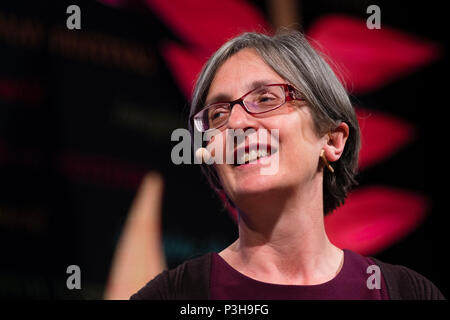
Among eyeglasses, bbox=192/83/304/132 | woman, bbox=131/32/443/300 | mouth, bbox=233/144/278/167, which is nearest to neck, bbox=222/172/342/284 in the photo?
woman, bbox=131/32/443/300

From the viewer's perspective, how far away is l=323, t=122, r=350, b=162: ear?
1.35 meters

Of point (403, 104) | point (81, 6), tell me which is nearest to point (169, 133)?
point (81, 6)

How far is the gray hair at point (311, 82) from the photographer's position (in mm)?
1300

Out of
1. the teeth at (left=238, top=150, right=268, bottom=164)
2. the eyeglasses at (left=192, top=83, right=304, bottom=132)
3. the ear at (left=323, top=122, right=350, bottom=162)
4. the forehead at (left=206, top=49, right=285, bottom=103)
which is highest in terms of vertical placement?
the forehead at (left=206, top=49, right=285, bottom=103)

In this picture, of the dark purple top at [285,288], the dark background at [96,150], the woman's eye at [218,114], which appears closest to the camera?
the dark purple top at [285,288]

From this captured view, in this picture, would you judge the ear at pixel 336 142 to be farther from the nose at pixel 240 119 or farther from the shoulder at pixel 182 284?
the shoulder at pixel 182 284

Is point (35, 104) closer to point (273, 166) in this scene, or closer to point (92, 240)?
point (92, 240)

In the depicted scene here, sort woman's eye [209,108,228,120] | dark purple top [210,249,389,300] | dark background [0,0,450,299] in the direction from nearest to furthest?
dark purple top [210,249,389,300] → woman's eye [209,108,228,120] → dark background [0,0,450,299]

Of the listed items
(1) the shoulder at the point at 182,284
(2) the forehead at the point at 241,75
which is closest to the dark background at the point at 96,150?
(1) the shoulder at the point at 182,284

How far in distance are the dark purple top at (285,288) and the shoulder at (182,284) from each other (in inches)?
0.8

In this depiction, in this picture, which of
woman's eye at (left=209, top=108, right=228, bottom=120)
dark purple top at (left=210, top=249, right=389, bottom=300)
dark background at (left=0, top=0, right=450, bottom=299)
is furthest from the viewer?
dark background at (left=0, top=0, right=450, bottom=299)

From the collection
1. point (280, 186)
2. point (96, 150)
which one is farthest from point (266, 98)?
point (96, 150)

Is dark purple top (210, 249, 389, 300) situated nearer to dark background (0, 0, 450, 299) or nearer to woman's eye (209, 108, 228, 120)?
woman's eye (209, 108, 228, 120)
